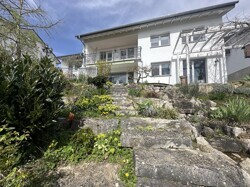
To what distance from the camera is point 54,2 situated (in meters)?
6.99

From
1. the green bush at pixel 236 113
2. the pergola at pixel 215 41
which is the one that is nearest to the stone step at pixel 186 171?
the green bush at pixel 236 113

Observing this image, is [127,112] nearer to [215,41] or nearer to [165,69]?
[165,69]

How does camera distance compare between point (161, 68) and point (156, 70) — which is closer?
point (161, 68)

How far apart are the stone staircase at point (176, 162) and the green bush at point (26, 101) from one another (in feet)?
6.34

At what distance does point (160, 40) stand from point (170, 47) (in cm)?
140

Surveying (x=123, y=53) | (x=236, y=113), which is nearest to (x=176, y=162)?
(x=236, y=113)

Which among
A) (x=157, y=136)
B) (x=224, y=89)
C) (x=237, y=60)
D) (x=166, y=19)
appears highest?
(x=166, y=19)

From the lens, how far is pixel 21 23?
17.7ft

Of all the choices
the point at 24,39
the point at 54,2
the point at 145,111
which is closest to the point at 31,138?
the point at 145,111

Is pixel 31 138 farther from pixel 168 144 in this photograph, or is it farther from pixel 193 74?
pixel 193 74

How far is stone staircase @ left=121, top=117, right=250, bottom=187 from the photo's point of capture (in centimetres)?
252

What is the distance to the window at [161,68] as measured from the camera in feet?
45.7

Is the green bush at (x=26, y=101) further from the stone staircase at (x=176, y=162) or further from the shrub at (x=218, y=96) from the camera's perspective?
the shrub at (x=218, y=96)

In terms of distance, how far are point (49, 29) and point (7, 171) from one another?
5756 millimetres
